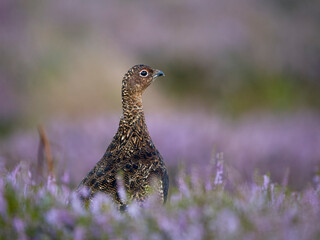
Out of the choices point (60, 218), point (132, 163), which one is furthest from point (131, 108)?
point (60, 218)

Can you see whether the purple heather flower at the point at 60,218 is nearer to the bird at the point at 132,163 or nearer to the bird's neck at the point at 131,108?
the bird at the point at 132,163

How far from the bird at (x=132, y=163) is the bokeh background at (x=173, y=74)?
335cm

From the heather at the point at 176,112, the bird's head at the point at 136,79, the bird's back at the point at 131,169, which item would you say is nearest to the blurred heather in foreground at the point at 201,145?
the heather at the point at 176,112

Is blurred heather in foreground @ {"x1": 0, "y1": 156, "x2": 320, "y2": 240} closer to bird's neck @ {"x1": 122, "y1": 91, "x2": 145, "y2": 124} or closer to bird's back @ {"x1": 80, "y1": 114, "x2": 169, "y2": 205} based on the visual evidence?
bird's back @ {"x1": 80, "y1": 114, "x2": 169, "y2": 205}

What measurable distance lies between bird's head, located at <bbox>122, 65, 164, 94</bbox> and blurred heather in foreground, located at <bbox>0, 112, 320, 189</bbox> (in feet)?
7.94

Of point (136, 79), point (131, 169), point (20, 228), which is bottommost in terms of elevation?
point (20, 228)

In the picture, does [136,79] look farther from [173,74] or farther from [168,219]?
[173,74]

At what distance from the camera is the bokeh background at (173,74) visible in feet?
25.6

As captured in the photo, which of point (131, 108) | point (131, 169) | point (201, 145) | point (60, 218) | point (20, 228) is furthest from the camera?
point (201, 145)

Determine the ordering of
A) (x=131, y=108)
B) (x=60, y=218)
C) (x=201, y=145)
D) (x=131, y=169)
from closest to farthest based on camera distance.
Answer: (x=60, y=218) < (x=131, y=169) < (x=131, y=108) < (x=201, y=145)

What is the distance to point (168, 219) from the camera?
2369mm

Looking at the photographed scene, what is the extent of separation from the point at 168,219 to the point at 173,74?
45.4 ft

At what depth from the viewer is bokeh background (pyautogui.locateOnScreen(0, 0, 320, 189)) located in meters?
7.80

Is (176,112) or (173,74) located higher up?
(173,74)
